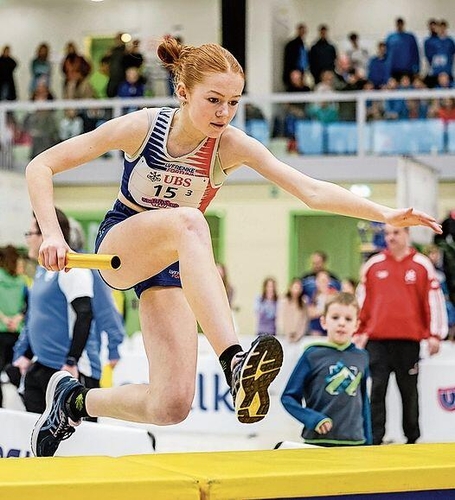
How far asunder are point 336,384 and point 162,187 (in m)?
2.16

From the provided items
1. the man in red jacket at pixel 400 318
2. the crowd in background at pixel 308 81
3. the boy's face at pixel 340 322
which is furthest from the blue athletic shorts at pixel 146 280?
the crowd in background at pixel 308 81

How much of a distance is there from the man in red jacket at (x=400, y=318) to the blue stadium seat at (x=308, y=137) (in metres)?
8.25

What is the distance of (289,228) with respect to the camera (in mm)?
18812

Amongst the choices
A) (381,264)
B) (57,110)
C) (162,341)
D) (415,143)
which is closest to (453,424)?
(381,264)

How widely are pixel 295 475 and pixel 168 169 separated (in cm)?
151

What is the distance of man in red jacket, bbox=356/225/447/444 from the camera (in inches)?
327

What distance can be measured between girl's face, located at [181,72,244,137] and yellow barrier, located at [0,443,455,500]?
1.21m

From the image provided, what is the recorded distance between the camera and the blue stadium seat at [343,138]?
16.4 meters

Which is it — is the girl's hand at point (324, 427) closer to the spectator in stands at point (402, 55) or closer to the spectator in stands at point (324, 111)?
the spectator in stands at point (324, 111)

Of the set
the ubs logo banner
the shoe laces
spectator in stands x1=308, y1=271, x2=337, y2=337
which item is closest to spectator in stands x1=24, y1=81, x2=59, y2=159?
spectator in stands x1=308, y1=271, x2=337, y2=337

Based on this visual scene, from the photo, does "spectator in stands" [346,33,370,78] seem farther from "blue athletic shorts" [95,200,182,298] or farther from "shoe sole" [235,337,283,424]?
"shoe sole" [235,337,283,424]

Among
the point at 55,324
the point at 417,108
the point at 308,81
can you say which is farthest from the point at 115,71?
the point at 55,324

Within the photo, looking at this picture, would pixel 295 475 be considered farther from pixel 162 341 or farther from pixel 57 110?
pixel 57 110

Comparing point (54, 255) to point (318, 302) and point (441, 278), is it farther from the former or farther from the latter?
point (441, 278)
